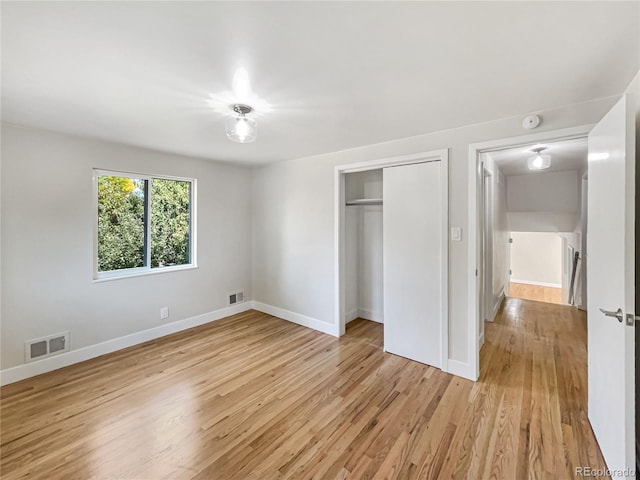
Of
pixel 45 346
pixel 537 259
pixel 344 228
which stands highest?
pixel 344 228

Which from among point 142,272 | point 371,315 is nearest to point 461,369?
point 371,315

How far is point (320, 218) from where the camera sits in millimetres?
3801

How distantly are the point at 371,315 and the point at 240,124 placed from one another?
3.17 m

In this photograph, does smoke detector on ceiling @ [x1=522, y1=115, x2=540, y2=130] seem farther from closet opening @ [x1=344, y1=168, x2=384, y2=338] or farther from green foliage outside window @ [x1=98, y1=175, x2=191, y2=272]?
green foliage outside window @ [x1=98, y1=175, x2=191, y2=272]

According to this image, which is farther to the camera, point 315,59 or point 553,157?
point 553,157

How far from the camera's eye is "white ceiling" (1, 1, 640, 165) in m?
1.23

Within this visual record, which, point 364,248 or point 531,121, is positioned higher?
point 531,121

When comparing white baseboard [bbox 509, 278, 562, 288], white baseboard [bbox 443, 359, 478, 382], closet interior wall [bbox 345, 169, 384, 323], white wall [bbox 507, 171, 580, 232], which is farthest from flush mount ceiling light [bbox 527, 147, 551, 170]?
white baseboard [bbox 509, 278, 562, 288]

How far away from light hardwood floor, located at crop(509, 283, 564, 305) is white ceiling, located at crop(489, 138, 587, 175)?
3315 millimetres

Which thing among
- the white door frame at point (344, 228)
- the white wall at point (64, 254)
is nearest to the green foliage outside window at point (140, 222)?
the white wall at point (64, 254)

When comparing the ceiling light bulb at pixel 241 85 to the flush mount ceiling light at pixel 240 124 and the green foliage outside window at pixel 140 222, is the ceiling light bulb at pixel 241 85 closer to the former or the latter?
the flush mount ceiling light at pixel 240 124

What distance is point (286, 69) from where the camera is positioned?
1.66 m

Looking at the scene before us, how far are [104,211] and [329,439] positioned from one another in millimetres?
3298

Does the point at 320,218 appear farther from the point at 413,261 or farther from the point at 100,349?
the point at 100,349
